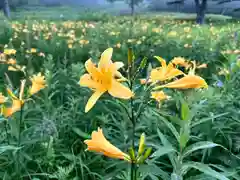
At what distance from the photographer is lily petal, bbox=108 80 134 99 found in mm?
825

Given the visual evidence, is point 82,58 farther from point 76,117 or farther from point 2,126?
point 2,126

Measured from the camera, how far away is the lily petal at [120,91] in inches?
32.5

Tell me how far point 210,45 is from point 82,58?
1604 millimetres

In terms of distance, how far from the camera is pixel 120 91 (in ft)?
2.76

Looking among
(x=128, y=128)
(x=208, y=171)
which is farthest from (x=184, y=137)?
(x=128, y=128)

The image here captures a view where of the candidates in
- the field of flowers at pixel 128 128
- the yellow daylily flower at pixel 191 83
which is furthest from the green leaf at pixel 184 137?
the yellow daylily flower at pixel 191 83

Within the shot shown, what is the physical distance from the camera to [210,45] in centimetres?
381

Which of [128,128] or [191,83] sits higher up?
[191,83]

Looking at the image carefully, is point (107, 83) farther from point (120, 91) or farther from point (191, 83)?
point (191, 83)

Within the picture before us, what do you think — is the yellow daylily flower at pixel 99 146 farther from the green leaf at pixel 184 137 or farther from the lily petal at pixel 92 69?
the green leaf at pixel 184 137

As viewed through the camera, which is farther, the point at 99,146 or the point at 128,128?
the point at 128,128

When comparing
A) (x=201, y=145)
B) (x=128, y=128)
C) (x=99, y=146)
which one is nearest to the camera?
(x=99, y=146)

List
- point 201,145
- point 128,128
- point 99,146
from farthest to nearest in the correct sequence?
1. point 128,128
2. point 201,145
3. point 99,146

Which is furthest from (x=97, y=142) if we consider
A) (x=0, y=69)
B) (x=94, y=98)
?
(x=0, y=69)
